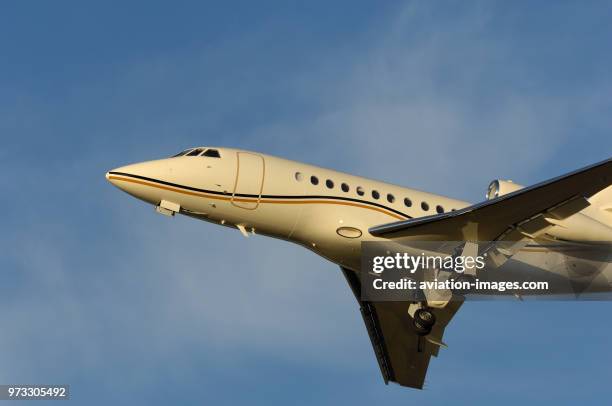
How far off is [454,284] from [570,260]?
3217 millimetres

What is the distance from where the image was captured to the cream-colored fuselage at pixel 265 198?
92.9ft

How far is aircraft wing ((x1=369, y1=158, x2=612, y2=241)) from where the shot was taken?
25.9 m

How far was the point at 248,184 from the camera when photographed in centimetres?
2844

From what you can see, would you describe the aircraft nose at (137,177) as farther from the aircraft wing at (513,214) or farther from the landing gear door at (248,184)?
the aircraft wing at (513,214)

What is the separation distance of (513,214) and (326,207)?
4790 millimetres

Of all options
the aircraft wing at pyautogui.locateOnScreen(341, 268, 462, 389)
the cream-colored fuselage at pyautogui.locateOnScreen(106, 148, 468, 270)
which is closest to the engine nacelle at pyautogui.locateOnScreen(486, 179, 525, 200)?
the cream-colored fuselage at pyautogui.locateOnScreen(106, 148, 468, 270)

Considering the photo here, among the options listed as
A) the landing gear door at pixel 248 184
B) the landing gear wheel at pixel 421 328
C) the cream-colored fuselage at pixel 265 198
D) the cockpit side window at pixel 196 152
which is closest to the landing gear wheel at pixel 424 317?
the landing gear wheel at pixel 421 328

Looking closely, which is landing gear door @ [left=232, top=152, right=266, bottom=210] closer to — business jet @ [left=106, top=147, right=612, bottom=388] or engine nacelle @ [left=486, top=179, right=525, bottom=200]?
business jet @ [left=106, top=147, right=612, bottom=388]

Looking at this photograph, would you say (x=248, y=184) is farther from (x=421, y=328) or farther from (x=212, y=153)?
(x=421, y=328)

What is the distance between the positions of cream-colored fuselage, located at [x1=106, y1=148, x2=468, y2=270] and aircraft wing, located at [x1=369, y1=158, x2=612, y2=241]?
2.84ft

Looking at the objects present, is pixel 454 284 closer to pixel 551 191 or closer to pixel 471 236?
pixel 471 236

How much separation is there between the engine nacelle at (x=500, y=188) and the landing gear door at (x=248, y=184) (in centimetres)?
605

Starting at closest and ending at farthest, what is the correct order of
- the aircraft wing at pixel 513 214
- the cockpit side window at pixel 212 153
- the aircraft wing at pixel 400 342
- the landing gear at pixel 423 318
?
the aircraft wing at pixel 513 214
the cockpit side window at pixel 212 153
the landing gear at pixel 423 318
the aircraft wing at pixel 400 342

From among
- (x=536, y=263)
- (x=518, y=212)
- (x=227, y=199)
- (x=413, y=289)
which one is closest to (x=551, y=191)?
(x=518, y=212)
